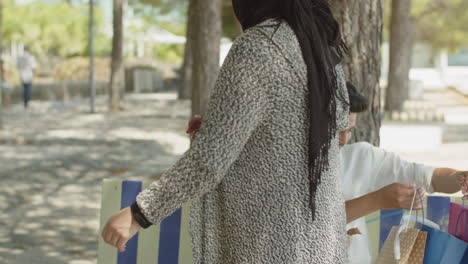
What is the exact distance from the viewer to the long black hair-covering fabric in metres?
1.88

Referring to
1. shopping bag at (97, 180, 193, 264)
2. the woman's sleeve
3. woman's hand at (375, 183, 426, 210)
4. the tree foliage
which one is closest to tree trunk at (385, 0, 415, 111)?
shopping bag at (97, 180, 193, 264)

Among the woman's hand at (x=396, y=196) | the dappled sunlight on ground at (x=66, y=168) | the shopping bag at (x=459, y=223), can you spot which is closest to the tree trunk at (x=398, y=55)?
the dappled sunlight on ground at (x=66, y=168)

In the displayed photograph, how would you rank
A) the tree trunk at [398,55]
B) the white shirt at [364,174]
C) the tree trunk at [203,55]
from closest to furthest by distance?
1. the white shirt at [364,174]
2. the tree trunk at [203,55]
3. the tree trunk at [398,55]

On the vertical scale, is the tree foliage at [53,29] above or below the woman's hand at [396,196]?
above

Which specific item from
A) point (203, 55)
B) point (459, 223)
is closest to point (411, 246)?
point (459, 223)

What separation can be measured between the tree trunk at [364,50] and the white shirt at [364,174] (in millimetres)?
1199

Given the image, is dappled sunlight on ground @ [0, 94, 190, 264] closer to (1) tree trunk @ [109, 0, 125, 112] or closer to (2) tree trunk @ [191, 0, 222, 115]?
(1) tree trunk @ [109, 0, 125, 112]

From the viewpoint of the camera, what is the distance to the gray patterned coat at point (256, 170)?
1820 millimetres

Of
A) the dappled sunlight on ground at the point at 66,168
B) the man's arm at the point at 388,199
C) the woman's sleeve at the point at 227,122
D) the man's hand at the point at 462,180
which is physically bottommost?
the dappled sunlight on ground at the point at 66,168

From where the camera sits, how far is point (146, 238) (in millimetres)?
3594

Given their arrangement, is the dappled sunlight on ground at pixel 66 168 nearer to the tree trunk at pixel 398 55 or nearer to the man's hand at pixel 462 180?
the man's hand at pixel 462 180

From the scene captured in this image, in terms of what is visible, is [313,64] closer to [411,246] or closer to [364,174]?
[411,246]

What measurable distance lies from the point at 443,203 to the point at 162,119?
15240 millimetres

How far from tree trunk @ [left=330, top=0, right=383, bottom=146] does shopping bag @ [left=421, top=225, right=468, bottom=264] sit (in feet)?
5.85
